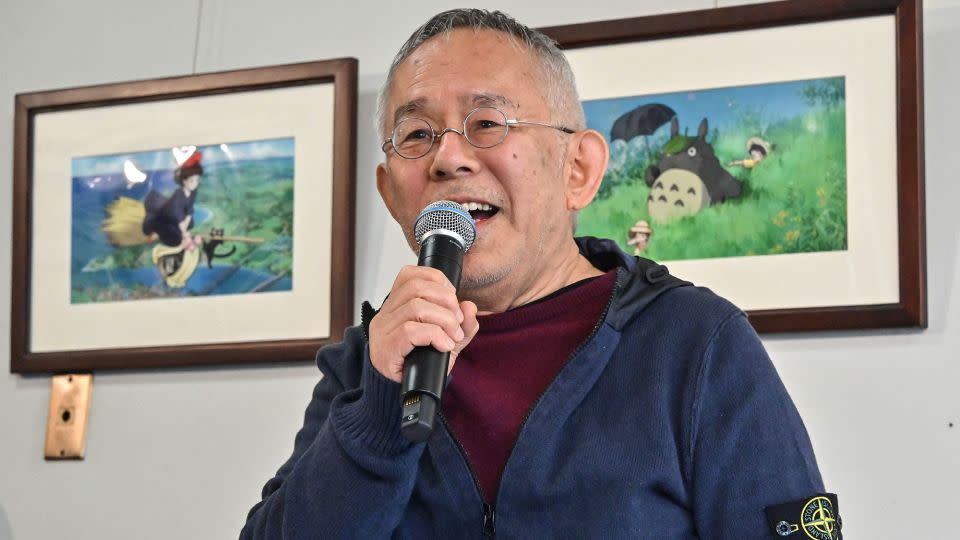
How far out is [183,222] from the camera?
7.60ft

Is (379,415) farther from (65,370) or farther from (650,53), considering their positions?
(65,370)

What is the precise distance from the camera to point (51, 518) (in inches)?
91.3

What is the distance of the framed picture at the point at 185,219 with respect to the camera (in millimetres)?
2201

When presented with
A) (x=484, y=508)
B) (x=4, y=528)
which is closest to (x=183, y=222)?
(x=4, y=528)

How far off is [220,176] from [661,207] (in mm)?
828

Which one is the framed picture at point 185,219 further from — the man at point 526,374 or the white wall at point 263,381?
the man at point 526,374

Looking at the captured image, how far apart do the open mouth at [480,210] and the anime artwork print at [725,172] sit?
71cm

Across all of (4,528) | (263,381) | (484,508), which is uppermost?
(263,381)

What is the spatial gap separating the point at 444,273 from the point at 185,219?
1.29 metres

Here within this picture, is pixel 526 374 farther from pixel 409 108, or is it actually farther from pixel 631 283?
pixel 409 108

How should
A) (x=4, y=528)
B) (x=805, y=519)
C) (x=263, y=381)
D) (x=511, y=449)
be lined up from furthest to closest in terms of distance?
(x=4, y=528) < (x=263, y=381) < (x=511, y=449) < (x=805, y=519)

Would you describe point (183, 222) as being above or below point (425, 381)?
above

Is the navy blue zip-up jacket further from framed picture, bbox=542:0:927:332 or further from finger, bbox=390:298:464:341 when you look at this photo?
framed picture, bbox=542:0:927:332

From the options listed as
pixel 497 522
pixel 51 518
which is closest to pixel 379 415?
pixel 497 522
